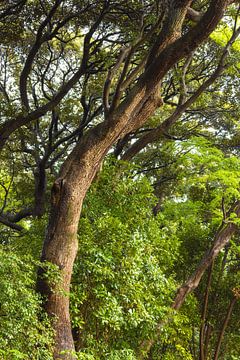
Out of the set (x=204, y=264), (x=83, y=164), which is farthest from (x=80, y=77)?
(x=204, y=264)

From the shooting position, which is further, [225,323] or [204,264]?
[225,323]

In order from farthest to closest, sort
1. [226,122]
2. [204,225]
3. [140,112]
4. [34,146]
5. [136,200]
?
[226,122] < [34,146] < [204,225] < [136,200] < [140,112]

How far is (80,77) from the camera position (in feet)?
29.2

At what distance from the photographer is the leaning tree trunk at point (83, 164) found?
4.54 meters

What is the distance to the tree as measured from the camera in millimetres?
4814

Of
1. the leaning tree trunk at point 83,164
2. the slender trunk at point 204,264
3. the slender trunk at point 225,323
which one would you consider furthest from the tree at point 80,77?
the slender trunk at point 225,323

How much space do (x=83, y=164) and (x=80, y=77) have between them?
173 inches

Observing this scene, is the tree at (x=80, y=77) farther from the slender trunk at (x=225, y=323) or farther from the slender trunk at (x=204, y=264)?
the slender trunk at (x=225, y=323)

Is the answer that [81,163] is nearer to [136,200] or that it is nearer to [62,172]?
[62,172]

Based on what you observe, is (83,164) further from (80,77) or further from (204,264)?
(80,77)

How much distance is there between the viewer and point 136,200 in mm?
6293

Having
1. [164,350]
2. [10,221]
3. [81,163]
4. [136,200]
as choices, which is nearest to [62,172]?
[81,163]

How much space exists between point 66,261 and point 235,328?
534cm

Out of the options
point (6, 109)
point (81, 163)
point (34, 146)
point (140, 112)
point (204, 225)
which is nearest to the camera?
point (81, 163)
